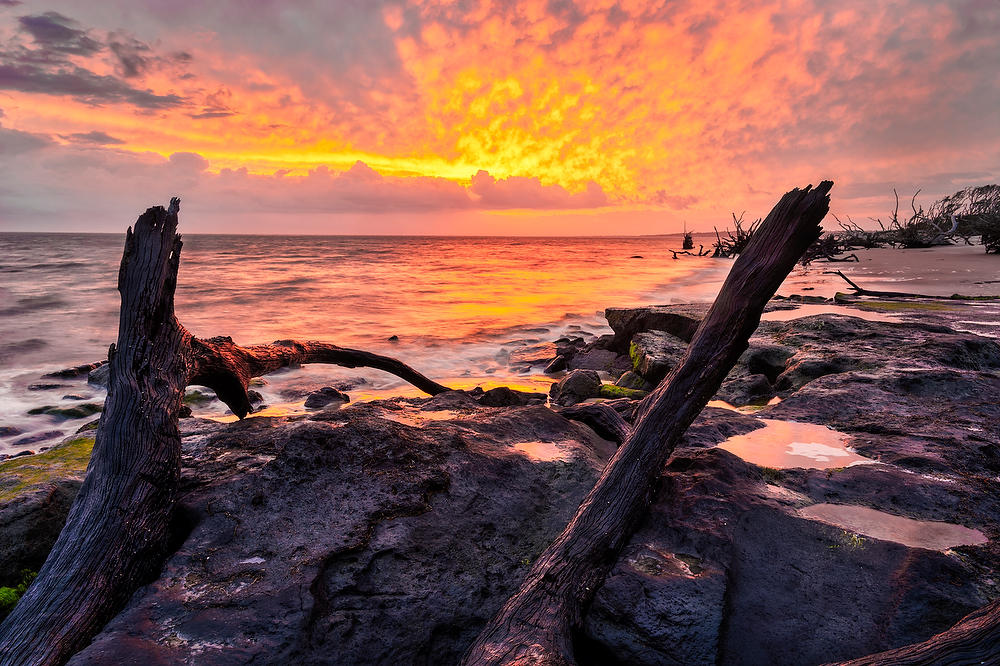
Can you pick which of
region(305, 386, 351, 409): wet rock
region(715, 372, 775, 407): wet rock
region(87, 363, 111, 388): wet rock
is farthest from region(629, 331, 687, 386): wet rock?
region(87, 363, 111, 388): wet rock

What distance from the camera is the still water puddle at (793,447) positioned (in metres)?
3.23

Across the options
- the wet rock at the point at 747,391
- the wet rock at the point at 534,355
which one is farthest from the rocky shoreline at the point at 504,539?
the wet rock at the point at 534,355

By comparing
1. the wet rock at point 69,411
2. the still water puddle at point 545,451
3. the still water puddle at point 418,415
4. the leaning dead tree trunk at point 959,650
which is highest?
the leaning dead tree trunk at point 959,650

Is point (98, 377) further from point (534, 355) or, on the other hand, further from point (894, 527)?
point (894, 527)

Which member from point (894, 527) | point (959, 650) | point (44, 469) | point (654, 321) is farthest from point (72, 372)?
point (959, 650)

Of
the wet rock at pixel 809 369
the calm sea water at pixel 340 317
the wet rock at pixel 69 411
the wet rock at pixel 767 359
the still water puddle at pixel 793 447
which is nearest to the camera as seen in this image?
the still water puddle at pixel 793 447

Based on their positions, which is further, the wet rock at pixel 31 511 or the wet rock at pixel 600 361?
the wet rock at pixel 600 361

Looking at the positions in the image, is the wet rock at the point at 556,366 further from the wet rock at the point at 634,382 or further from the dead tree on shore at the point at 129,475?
the dead tree on shore at the point at 129,475

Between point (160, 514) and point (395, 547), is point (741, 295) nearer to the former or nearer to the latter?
point (395, 547)

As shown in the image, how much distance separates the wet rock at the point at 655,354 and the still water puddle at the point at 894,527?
367 cm

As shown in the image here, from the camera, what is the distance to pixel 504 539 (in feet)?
8.76

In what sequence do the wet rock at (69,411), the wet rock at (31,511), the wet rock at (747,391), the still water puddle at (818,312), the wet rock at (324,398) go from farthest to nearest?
the still water puddle at (818,312) → the wet rock at (69,411) → the wet rock at (324,398) → the wet rock at (747,391) → the wet rock at (31,511)

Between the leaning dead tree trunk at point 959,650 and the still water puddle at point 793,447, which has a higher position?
the leaning dead tree trunk at point 959,650

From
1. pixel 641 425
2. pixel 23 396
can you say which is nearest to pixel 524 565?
pixel 641 425
